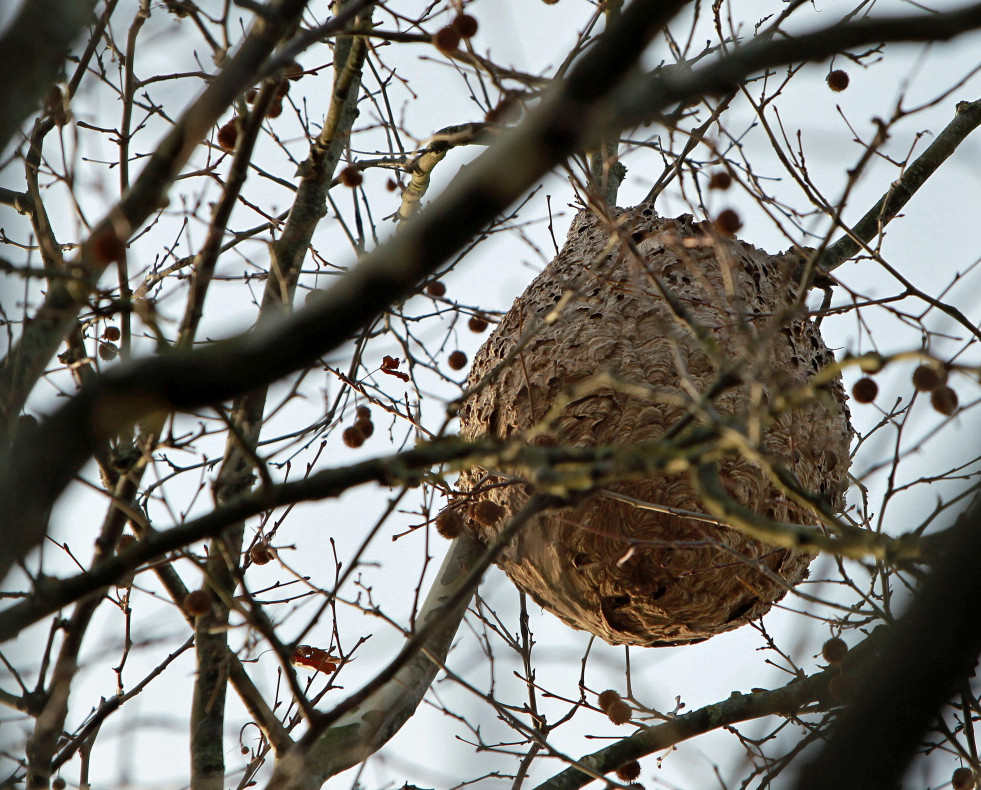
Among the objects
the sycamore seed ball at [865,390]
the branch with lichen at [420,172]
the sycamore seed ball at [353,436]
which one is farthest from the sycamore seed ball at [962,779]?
the branch with lichen at [420,172]

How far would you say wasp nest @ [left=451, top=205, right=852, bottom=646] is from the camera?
298 cm

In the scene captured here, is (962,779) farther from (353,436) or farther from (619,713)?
(353,436)

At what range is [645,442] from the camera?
3.00m

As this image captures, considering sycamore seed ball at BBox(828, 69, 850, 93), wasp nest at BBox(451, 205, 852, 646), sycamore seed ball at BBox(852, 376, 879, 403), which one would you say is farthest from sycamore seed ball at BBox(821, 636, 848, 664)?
sycamore seed ball at BBox(828, 69, 850, 93)

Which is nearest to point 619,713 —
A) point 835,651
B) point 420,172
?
point 835,651

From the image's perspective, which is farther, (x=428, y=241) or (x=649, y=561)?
(x=649, y=561)

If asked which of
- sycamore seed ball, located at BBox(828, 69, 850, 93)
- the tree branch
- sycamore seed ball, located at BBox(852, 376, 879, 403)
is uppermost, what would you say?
sycamore seed ball, located at BBox(828, 69, 850, 93)

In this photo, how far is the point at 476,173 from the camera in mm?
1318

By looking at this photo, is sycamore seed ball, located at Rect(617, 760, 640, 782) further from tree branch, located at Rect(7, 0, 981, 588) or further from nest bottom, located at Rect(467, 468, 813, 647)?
tree branch, located at Rect(7, 0, 981, 588)

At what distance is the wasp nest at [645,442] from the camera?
298 centimetres

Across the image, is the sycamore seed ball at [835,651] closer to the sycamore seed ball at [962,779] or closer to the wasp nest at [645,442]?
the wasp nest at [645,442]

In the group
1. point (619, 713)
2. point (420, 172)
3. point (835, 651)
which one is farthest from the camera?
point (420, 172)

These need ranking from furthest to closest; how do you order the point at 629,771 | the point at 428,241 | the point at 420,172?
the point at 420,172 < the point at 629,771 < the point at 428,241

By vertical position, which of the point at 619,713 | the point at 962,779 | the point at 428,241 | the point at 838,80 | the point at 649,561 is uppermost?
the point at 838,80
